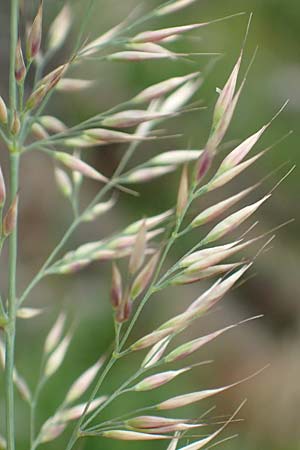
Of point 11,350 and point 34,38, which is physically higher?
point 34,38

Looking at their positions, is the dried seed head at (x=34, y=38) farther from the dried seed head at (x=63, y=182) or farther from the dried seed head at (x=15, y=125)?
the dried seed head at (x=63, y=182)

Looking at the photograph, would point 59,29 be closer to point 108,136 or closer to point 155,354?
point 108,136

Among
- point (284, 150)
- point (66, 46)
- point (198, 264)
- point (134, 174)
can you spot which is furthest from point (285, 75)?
point (198, 264)

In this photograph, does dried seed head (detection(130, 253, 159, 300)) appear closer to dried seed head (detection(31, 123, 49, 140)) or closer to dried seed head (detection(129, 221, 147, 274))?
dried seed head (detection(129, 221, 147, 274))

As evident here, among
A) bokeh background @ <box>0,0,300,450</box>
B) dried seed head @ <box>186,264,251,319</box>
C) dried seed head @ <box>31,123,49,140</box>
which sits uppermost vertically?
dried seed head @ <box>31,123,49,140</box>

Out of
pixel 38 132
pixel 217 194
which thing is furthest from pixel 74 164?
pixel 217 194

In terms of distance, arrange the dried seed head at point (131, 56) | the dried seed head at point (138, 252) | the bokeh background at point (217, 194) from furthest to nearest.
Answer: the bokeh background at point (217, 194)
the dried seed head at point (131, 56)
the dried seed head at point (138, 252)

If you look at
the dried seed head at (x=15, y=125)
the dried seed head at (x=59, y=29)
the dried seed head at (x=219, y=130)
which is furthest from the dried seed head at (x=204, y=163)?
the dried seed head at (x=59, y=29)

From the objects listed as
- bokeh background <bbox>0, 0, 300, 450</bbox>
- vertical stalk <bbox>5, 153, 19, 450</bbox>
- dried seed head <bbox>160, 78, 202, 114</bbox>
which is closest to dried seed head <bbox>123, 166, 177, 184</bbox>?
dried seed head <bbox>160, 78, 202, 114</bbox>

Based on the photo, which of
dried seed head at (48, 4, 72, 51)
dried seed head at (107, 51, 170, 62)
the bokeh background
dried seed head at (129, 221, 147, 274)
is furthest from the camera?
the bokeh background

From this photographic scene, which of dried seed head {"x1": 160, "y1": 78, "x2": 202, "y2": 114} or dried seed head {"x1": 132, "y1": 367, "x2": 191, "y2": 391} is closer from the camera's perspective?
dried seed head {"x1": 132, "y1": 367, "x2": 191, "y2": 391}

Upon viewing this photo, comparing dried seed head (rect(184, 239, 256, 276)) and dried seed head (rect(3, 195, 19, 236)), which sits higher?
dried seed head (rect(3, 195, 19, 236))
